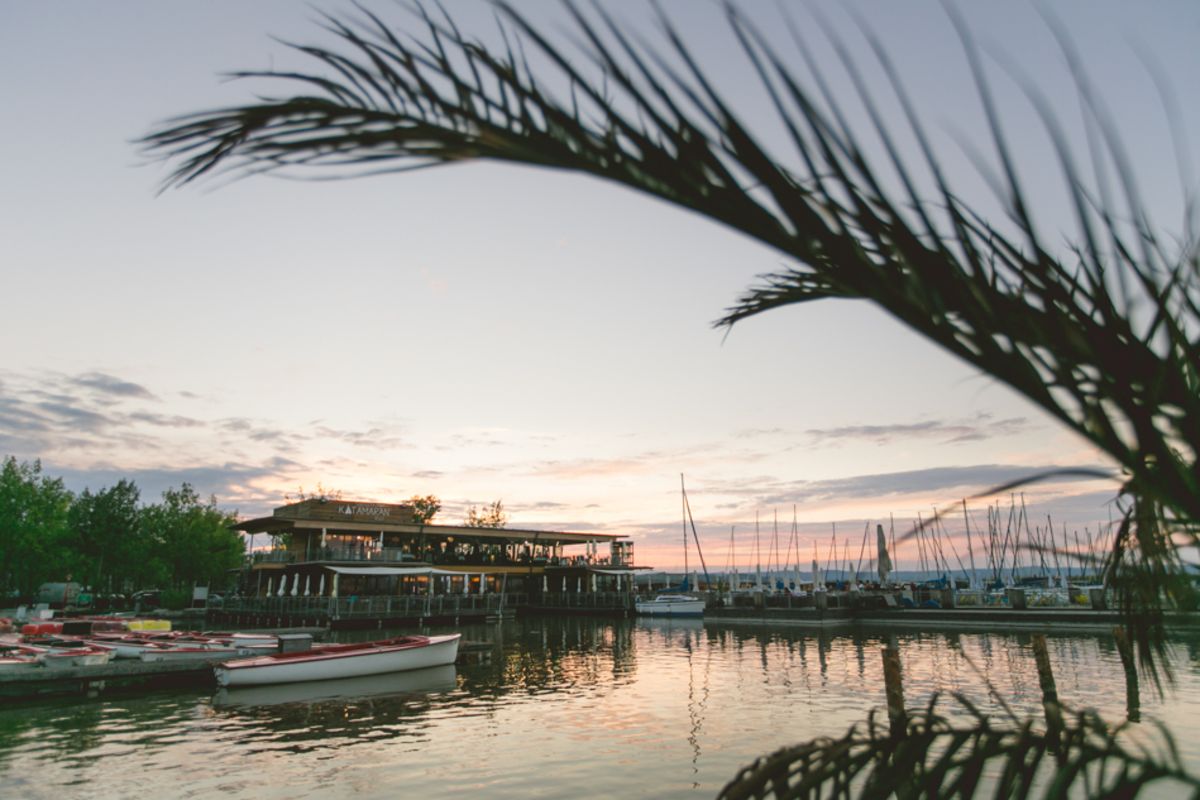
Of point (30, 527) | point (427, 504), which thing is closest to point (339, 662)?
point (30, 527)

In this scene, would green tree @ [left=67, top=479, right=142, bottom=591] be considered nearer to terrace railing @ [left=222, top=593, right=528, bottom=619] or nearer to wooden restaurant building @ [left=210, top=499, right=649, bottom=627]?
wooden restaurant building @ [left=210, top=499, right=649, bottom=627]

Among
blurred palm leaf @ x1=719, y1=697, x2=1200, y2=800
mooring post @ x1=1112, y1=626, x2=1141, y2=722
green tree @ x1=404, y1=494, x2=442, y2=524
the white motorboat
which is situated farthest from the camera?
green tree @ x1=404, y1=494, x2=442, y2=524

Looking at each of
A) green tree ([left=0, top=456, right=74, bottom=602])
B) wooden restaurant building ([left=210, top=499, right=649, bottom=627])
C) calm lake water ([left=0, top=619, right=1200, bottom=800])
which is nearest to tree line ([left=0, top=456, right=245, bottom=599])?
green tree ([left=0, top=456, right=74, bottom=602])

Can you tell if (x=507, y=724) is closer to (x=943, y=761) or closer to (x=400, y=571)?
(x=943, y=761)

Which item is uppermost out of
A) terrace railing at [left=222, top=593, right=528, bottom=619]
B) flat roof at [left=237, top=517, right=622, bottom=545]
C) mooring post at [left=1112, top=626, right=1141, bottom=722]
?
flat roof at [left=237, top=517, right=622, bottom=545]

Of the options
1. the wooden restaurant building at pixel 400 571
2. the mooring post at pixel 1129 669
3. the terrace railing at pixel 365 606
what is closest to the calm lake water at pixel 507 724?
the mooring post at pixel 1129 669

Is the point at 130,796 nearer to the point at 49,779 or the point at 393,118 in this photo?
the point at 49,779

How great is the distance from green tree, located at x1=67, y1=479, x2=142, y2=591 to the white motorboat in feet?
130

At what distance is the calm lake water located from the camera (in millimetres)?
11281

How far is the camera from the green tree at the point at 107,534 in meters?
54.1

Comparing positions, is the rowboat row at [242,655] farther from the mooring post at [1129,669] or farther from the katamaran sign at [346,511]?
the katamaran sign at [346,511]

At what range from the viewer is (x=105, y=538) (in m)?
54.2

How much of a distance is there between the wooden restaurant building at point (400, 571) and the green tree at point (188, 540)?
5.73 meters

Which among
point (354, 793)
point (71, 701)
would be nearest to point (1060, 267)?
point (354, 793)
